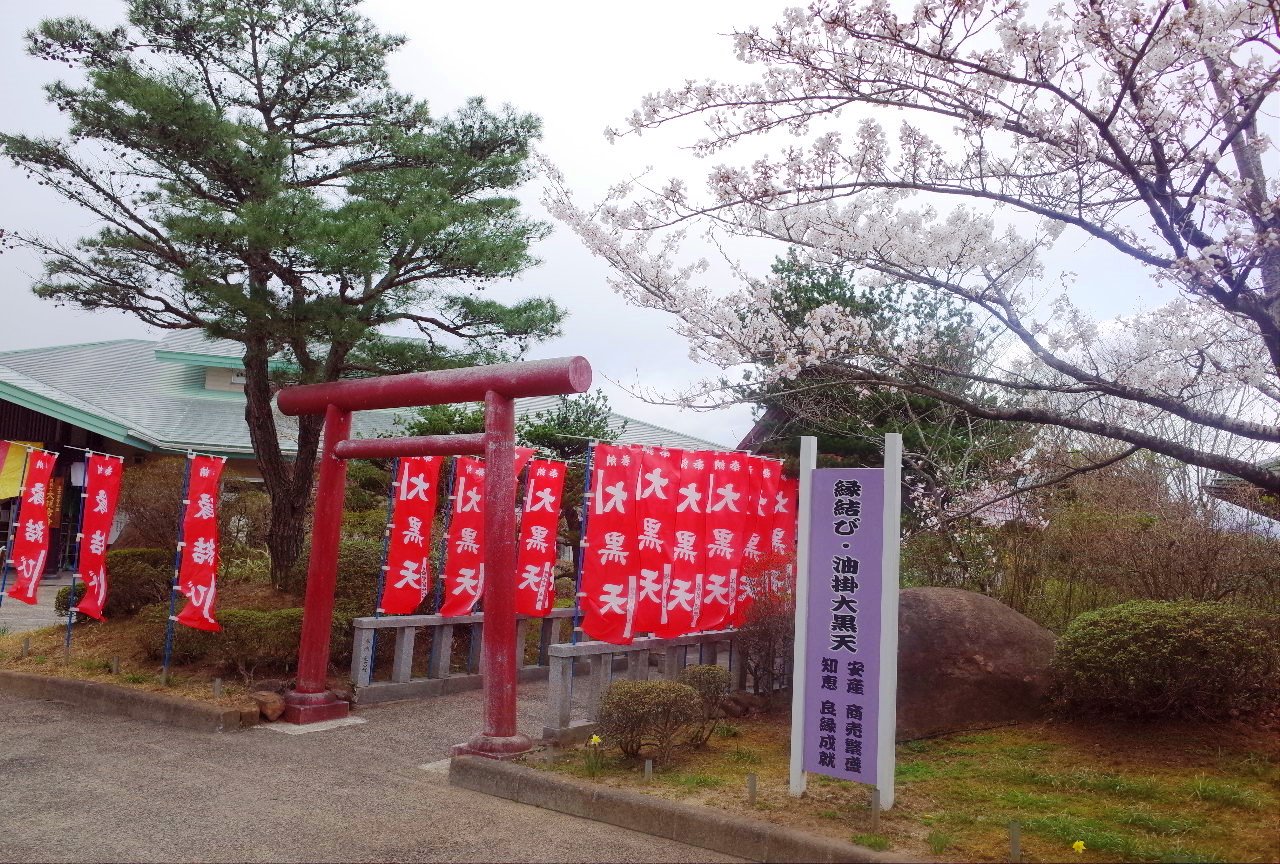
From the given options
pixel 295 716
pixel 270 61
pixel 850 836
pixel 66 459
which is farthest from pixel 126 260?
pixel 66 459

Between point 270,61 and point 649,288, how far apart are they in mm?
6557

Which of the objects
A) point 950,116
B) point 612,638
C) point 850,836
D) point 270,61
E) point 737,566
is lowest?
point 850,836

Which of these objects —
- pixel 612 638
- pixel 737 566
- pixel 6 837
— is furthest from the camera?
pixel 737 566

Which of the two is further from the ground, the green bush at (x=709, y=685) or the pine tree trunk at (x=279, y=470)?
the pine tree trunk at (x=279, y=470)

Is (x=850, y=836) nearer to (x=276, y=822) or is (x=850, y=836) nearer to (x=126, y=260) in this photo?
(x=276, y=822)

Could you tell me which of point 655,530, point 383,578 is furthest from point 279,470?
point 655,530

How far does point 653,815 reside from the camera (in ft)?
18.9

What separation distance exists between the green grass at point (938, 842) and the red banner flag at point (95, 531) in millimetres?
9099

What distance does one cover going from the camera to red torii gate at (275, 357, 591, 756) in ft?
24.2

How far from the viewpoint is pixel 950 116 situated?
6363 millimetres

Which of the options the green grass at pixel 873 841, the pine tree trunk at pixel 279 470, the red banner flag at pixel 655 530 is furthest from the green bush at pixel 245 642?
the green grass at pixel 873 841

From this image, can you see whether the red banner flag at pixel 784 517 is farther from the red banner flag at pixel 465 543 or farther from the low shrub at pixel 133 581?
the low shrub at pixel 133 581

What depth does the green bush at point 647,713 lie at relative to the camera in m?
6.67

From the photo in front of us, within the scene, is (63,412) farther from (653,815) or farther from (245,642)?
(653,815)
